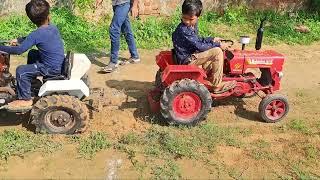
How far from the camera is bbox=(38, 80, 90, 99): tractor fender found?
5629 millimetres

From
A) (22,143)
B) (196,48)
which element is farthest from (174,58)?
(22,143)

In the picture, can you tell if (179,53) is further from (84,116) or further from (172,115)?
(84,116)

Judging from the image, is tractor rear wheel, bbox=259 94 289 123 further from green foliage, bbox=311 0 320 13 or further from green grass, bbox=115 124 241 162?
green foliage, bbox=311 0 320 13

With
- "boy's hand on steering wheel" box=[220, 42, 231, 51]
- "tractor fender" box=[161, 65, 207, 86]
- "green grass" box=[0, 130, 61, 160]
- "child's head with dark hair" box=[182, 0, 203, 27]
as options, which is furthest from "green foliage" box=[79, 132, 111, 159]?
"boy's hand on steering wheel" box=[220, 42, 231, 51]

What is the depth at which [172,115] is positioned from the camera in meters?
5.96

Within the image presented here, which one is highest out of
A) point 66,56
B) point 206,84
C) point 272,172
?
point 66,56

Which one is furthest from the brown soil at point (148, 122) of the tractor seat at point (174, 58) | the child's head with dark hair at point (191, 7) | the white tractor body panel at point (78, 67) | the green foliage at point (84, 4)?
the green foliage at point (84, 4)

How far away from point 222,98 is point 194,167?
1.68 meters

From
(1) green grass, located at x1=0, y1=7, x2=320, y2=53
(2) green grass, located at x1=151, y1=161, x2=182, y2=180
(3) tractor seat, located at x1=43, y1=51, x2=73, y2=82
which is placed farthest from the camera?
(1) green grass, located at x1=0, y1=7, x2=320, y2=53

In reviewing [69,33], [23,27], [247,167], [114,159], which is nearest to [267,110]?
[247,167]

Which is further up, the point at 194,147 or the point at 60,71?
the point at 60,71

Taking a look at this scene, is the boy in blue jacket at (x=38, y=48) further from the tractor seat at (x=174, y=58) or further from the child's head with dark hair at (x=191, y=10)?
the child's head with dark hair at (x=191, y=10)

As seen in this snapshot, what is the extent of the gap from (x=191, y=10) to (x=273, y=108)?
165 cm

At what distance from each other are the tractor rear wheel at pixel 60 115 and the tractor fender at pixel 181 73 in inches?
41.7
